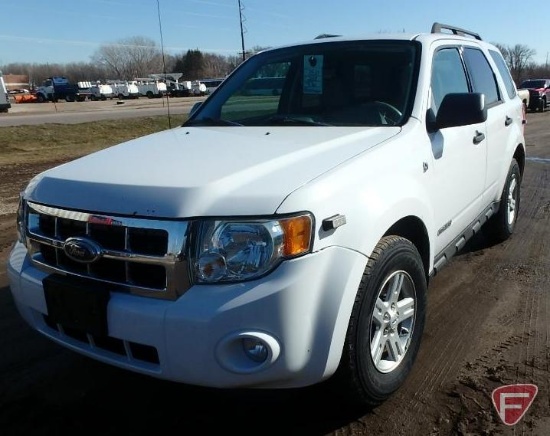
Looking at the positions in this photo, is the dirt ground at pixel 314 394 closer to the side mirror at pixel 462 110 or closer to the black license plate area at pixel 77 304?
the black license plate area at pixel 77 304

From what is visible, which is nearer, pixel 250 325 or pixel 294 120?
pixel 250 325

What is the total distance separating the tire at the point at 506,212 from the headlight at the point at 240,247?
3.44m

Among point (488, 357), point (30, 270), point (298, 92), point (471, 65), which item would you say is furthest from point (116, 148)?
point (471, 65)

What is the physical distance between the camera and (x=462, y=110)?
318cm

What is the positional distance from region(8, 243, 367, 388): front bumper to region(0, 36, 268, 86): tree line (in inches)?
126

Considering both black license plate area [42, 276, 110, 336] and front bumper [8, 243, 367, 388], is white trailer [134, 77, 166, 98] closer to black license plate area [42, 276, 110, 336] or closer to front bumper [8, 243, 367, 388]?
black license plate area [42, 276, 110, 336]

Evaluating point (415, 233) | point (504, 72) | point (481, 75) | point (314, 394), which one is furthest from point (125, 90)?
point (314, 394)

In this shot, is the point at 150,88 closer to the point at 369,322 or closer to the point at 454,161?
the point at 454,161

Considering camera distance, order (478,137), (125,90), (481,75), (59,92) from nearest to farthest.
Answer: (478,137) → (481,75) → (59,92) → (125,90)

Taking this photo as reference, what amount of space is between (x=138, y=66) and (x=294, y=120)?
10.7 metres

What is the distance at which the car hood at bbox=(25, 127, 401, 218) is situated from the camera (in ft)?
7.34

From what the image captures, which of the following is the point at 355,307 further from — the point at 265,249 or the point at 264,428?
the point at 264,428
